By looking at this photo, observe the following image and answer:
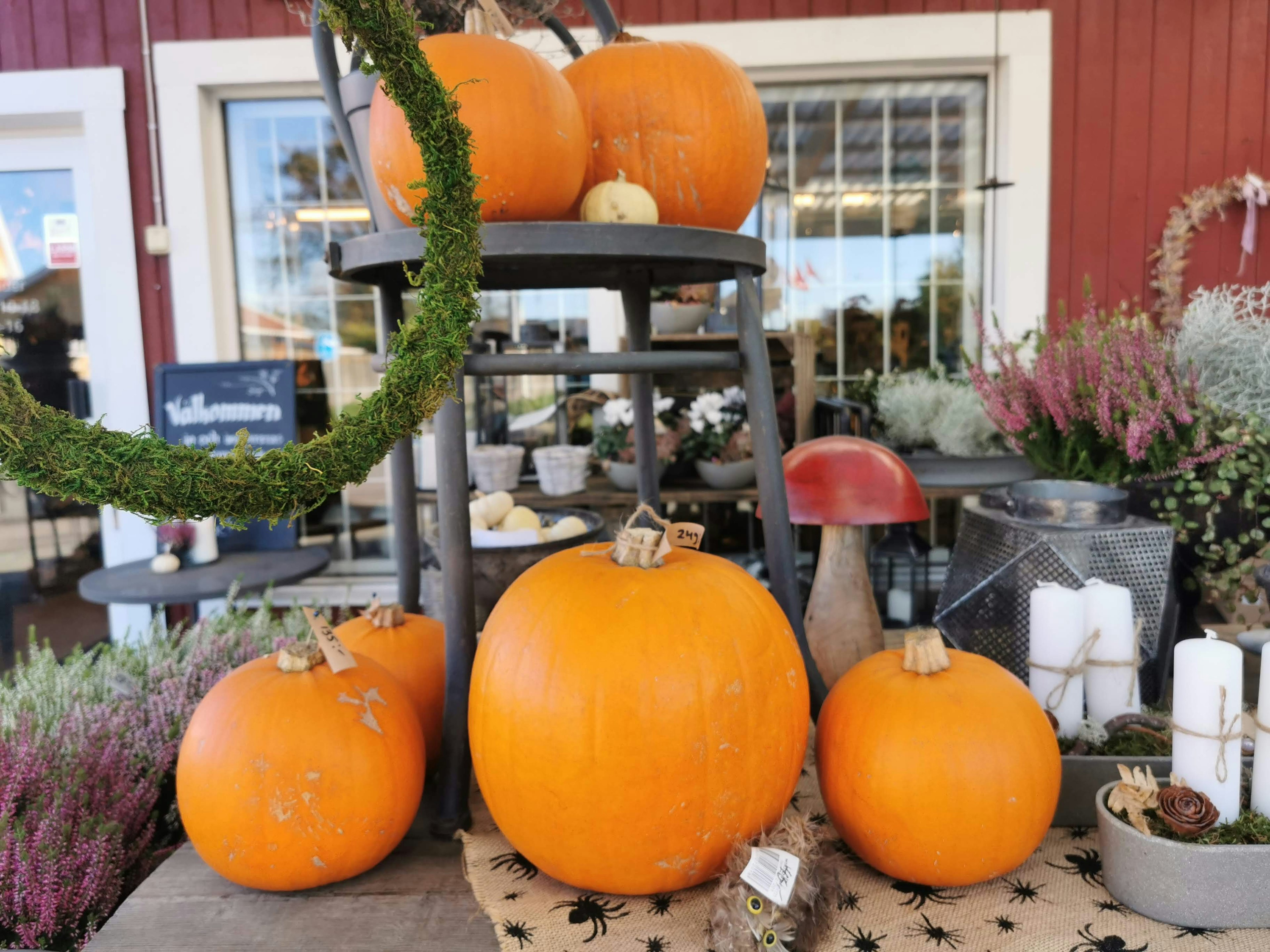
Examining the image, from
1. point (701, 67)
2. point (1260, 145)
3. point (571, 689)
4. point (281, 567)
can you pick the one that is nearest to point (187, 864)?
point (571, 689)

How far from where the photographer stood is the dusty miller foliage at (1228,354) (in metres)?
1.46

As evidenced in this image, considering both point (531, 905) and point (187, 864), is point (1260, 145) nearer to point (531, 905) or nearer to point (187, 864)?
point (531, 905)

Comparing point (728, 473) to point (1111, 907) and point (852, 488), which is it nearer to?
point (852, 488)

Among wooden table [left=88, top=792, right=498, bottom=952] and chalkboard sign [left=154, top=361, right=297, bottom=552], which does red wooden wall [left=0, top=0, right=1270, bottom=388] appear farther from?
wooden table [left=88, top=792, right=498, bottom=952]

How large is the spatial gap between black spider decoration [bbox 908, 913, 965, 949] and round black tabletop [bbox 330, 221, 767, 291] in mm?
757

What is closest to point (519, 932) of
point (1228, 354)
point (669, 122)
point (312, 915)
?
point (312, 915)

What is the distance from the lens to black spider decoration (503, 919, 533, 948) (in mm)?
798

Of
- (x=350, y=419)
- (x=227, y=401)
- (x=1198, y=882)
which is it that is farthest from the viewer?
(x=227, y=401)

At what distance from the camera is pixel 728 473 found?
2811 millimetres

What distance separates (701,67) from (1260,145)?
3.30m

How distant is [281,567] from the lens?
2.39 m

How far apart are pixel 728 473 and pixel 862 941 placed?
2.08 metres

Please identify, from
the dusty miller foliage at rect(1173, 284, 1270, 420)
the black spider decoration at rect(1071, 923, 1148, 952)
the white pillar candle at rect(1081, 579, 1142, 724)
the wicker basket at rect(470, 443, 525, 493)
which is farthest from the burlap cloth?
the wicker basket at rect(470, 443, 525, 493)

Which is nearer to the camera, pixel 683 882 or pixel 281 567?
pixel 683 882
